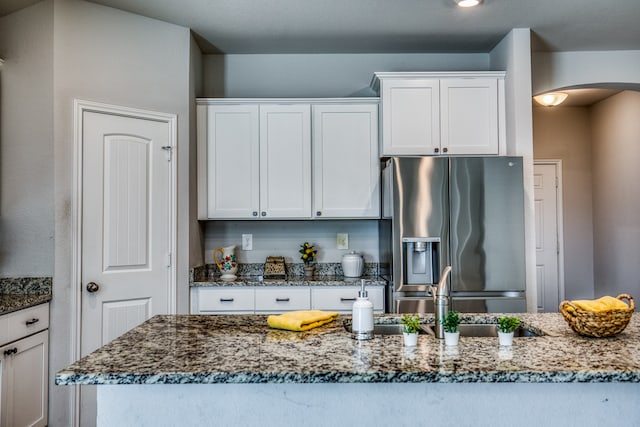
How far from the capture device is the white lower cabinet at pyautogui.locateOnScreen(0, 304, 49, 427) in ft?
7.63

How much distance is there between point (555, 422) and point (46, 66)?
3042 millimetres

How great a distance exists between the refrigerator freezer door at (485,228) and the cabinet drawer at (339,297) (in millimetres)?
547

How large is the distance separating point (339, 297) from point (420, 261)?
2.07 ft

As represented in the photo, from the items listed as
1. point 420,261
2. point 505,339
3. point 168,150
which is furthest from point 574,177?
point 505,339

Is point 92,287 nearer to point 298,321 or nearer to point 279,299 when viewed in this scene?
point 279,299

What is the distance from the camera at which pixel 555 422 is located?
1344mm

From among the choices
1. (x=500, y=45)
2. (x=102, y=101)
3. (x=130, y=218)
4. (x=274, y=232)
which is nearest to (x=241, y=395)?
(x=130, y=218)

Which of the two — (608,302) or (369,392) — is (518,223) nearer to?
(608,302)

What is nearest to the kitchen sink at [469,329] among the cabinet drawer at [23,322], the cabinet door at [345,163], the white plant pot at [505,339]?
the white plant pot at [505,339]

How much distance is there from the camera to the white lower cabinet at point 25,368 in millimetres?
2324

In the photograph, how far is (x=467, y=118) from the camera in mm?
3443

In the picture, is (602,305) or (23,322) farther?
(23,322)

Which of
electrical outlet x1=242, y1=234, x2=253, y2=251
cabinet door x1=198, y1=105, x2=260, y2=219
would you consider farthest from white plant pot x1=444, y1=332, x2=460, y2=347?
electrical outlet x1=242, y1=234, x2=253, y2=251

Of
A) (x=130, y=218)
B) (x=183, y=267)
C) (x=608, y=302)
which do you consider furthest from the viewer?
(x=183, y=267)
